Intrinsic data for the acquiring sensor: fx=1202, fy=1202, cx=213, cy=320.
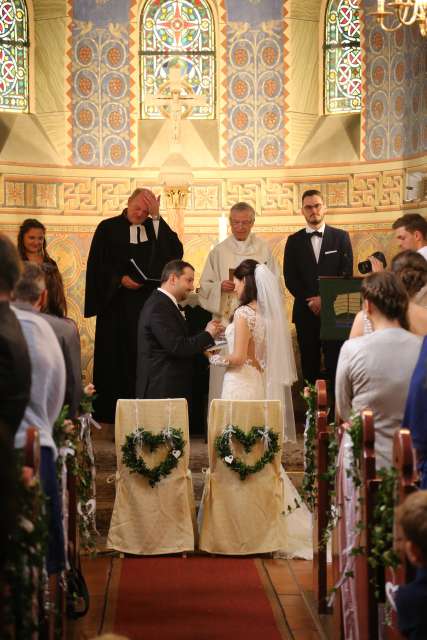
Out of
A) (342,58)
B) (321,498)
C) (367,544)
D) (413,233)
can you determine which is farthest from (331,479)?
(342,58)

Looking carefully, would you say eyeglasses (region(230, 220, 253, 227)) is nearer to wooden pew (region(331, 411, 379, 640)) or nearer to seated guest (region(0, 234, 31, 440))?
wooden pew (region(331, 411, 379, 640))

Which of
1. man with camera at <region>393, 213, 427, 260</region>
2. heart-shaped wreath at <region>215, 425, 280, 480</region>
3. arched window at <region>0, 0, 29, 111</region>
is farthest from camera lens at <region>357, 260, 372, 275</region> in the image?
arched window at <region>0, 0, 29, 111</region>

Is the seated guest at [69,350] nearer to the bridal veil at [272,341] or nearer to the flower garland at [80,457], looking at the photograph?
the flower garland at [80,457]

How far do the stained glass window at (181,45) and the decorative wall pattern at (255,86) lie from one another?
28 centimetres

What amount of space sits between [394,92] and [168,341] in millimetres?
4808

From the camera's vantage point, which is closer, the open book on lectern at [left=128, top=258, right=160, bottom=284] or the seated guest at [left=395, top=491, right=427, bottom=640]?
the seated guest at [left=395, top=491, right=427, bottom=640]

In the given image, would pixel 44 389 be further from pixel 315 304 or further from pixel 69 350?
pixel 315 304

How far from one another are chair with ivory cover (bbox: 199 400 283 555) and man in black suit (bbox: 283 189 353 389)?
2.70m

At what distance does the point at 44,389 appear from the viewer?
4.29 meters

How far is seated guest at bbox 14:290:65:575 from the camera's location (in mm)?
4230

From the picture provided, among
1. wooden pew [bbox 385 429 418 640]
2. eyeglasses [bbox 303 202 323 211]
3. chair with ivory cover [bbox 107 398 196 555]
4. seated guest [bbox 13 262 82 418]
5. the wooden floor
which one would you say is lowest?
the wooden floor

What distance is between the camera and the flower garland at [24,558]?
3691mm

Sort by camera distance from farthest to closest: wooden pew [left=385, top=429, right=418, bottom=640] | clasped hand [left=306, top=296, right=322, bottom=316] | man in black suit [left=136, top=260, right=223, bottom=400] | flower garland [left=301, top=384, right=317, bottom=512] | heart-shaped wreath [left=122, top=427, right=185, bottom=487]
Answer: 1. clasped hand [left=306, top=296, right=322, bottom=316]
2. man in black suit [left=136, top=260, right=223, bottom=400]
3. heart-shaped wreath [left=122, top=427, right=185, bottom=487]
4. flower garland [left=301, top=384, right=317, bottom=512]
5. wooden pew [left=385, top=429, right=418, bottom=640]

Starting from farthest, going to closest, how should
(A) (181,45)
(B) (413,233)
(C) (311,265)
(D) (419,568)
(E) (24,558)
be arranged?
(A) (181,45), (C) (311,265), (B) (413,233), (E) (24,558), (D) (419,568)
